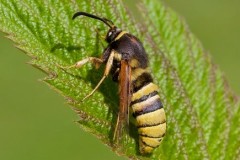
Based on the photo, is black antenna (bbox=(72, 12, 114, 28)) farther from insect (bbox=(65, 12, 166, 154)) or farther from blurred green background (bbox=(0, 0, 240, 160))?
blurred green background (bbox=(0, 0, 240, 160))

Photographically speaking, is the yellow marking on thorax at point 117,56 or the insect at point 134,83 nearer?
the insect at point 134,83

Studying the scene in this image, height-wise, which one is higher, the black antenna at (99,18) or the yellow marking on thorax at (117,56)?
the black antenna at (99,18)

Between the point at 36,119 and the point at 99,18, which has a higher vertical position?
the point at 99,18

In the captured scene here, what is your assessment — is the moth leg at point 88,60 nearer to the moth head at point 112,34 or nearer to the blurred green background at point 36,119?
the moth head at point 112,34

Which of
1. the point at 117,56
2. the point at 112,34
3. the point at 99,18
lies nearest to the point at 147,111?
the point at 117,56

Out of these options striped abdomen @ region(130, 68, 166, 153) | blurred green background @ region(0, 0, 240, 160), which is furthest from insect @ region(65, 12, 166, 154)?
blurred green background @ region(0, 0, 240, 160)

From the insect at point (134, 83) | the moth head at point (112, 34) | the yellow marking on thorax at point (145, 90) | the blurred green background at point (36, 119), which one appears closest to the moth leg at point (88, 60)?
the insect at point (134, 83)

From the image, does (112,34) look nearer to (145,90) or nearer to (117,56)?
(117,56)

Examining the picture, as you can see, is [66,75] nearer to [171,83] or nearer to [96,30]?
[96,30]

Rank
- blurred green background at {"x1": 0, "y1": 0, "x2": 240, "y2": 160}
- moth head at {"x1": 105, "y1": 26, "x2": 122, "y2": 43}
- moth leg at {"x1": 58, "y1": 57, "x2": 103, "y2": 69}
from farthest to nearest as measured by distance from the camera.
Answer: blurred green background at {"x1": 0, "y1": 0, "x2": 240, "y2": 160}
moth head at {"x1": 105, "y1": 26, "x2": 122, "y2": 43}
moth leg at {"x1": 58, "y1": 57, "x2": 103, "y2": 69}
